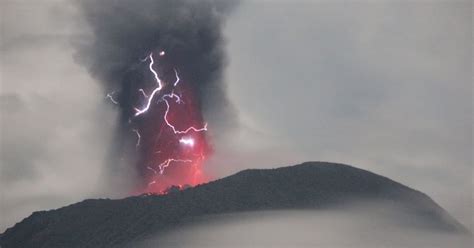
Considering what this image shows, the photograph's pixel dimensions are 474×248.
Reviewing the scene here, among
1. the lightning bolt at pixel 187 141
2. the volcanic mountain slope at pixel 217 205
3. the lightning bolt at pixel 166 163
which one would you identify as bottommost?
the volcanic mountain slope at pixel 217 205

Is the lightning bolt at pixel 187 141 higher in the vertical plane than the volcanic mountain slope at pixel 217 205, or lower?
higher

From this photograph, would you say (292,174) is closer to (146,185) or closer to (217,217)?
(217,217)

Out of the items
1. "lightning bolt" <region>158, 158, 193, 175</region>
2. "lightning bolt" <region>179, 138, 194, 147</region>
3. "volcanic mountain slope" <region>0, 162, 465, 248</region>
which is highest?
"lightning bolt" <region>179, 138, 194, 147</region>

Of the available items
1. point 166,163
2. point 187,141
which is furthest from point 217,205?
point 187,141

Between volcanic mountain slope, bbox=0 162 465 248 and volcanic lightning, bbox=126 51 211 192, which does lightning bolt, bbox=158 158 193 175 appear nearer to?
volcanic lightning, bbox=126 51 211 192

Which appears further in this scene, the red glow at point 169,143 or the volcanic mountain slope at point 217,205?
the red glow at point 169,143

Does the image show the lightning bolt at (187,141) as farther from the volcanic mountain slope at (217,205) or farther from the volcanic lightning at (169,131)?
the volcanic mountain slope at (217,205)

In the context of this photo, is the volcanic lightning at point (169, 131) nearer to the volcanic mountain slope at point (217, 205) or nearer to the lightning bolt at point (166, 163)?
the lightning bolt at point (166, 163)

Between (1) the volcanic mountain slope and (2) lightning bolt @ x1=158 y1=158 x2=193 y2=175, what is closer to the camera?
(1) the volcanic mountain slope

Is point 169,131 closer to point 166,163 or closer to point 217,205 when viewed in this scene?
point 166,163
